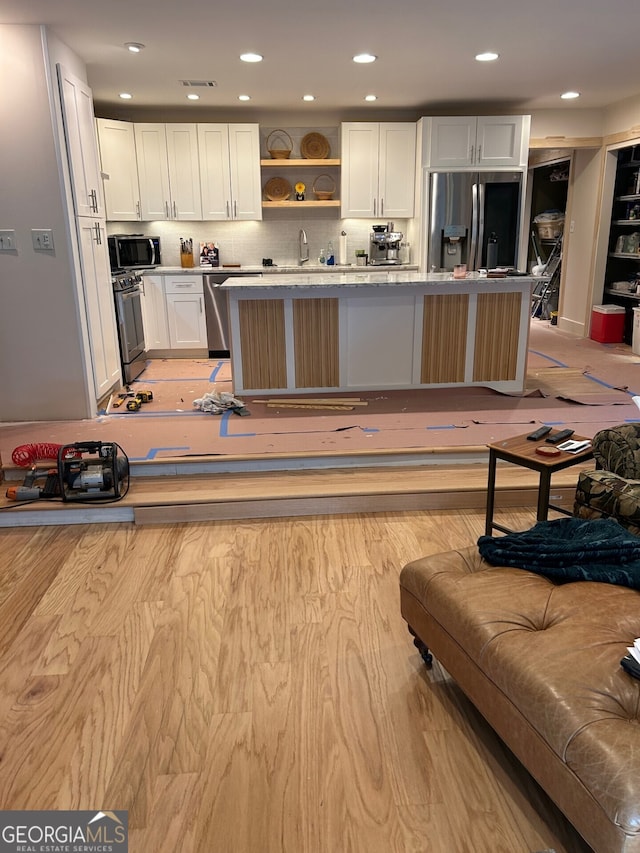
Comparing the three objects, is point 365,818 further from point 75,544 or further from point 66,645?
point 75,544

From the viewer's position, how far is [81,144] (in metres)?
4.29

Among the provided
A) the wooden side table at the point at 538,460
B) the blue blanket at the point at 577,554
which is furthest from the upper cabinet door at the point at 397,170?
the blue blanket at the point at 577,554

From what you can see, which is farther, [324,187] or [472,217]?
[324,187]

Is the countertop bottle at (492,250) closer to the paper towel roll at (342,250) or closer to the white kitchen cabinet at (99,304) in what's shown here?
the paper towel roll at (342,250)

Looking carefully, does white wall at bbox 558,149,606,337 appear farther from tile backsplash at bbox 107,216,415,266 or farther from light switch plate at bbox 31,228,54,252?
light switch plate at bbox 31,228,54,252

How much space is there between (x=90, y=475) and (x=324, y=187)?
4903 mm

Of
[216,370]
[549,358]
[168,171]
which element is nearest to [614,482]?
[549,358]

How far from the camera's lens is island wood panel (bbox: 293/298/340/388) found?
177 inches

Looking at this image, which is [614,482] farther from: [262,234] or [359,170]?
[262,234]

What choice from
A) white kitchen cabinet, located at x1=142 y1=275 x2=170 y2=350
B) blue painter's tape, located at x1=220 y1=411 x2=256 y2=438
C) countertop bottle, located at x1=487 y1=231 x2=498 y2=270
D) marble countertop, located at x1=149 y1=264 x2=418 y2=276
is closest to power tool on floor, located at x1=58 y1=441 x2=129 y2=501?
blue painter's tape, located at x1=220 y1=411 x2=256 y2=438

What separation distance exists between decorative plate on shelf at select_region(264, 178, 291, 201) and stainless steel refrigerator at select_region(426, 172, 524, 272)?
1594 millimetres

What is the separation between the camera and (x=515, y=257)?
6.62 metres

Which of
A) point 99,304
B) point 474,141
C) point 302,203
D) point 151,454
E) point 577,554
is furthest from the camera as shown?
point 302,203

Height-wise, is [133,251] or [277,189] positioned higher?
[277,189]
